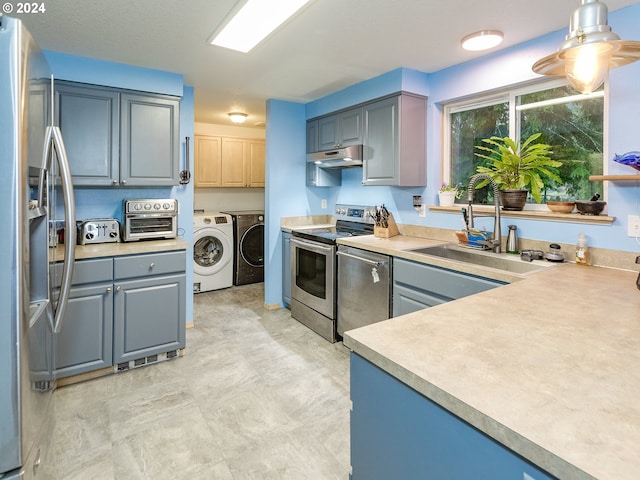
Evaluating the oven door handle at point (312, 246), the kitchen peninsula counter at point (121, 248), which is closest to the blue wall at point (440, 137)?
the oven door handle at point (312, 246)

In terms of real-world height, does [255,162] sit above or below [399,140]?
above

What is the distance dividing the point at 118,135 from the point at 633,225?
11.6 feet

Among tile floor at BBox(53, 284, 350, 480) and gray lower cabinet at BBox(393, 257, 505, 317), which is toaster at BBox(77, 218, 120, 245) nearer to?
tile floor at BBox(53, 284, 350, 480)

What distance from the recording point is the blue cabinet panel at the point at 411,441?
0.75 metres

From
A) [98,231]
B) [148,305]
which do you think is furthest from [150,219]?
[148,305]

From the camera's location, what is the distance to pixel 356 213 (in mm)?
4008

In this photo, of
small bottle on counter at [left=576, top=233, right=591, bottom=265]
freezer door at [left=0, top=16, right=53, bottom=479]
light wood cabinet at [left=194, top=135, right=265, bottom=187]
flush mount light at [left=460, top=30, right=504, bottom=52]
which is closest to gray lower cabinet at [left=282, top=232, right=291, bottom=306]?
light wood cabinet at [left=194, top=135, right=265, bottom=187]

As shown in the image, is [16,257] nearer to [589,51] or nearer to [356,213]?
[589,51]

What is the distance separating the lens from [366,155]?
3.45m

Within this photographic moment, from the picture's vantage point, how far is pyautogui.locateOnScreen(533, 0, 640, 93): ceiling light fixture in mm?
1129

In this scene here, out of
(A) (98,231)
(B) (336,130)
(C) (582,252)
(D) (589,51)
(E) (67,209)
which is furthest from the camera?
(B) (336,130)

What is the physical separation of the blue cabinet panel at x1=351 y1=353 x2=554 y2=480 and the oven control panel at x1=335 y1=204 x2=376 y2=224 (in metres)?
2.75

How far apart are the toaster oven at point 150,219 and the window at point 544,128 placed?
7.91 ft

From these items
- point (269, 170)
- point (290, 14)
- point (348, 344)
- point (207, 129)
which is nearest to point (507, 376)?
point (348, 344)
